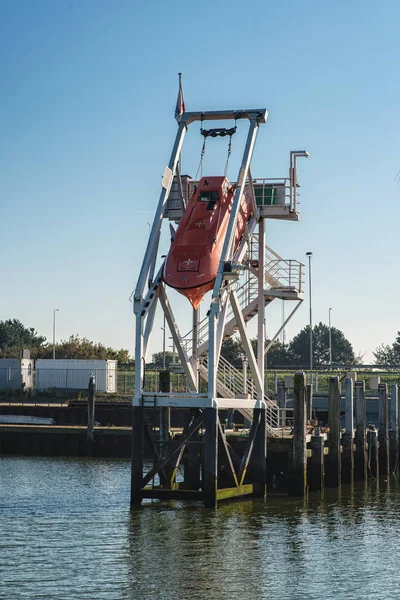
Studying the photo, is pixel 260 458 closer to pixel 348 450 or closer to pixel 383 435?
pixel 348 450

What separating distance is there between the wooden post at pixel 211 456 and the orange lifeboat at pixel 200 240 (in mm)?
4608

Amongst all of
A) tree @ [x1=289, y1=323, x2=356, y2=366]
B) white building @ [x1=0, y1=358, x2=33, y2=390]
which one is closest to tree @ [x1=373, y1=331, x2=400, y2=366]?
tree @ [x1=289, y1=323, x2=356, y2=366]

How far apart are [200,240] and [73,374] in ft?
167

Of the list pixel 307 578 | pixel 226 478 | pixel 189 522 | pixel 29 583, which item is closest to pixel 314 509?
pixel 226 478

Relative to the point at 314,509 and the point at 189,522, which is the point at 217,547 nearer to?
the point at 189,522

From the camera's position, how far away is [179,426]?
67000mm

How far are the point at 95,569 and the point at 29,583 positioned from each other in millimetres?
2018

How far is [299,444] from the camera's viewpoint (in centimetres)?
3766

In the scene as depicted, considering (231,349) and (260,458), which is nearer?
(260,458)

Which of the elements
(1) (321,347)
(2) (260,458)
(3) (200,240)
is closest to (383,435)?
(2) (260,458)

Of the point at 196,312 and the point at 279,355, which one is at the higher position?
the point at 279,355

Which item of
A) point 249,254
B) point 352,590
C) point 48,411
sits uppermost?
point 249,254

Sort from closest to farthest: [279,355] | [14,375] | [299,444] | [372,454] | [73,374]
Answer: [299,444], [372,454], [73,374], [14,375], [279,355]

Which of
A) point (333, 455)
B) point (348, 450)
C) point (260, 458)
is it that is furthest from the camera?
point (348, 450)
